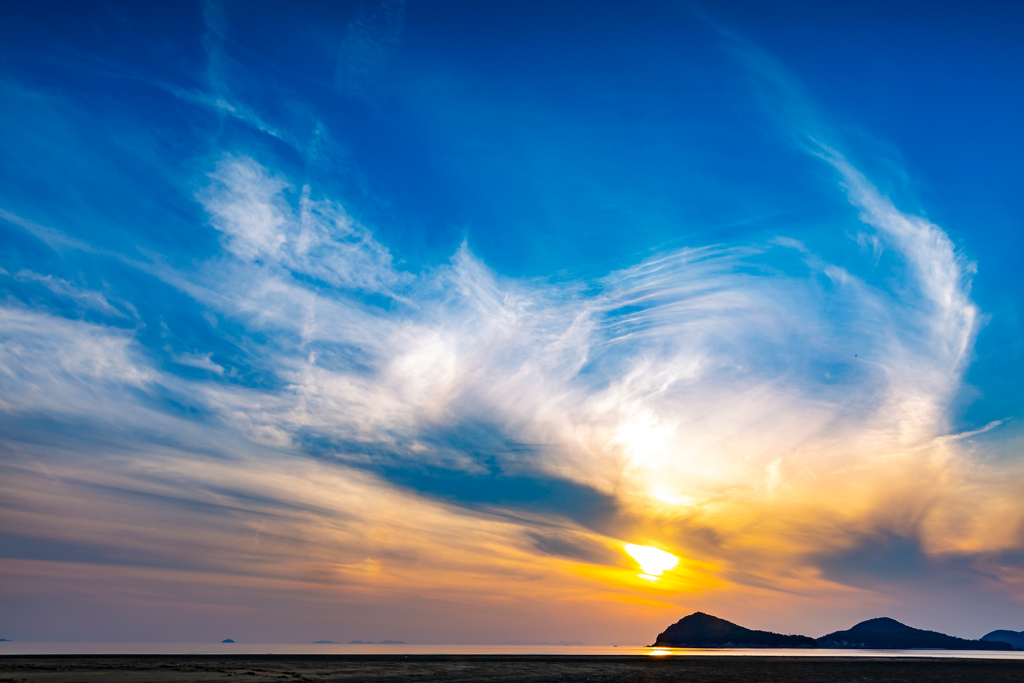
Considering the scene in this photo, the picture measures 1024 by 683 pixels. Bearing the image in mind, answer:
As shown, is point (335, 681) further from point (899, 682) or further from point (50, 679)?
point (899, 682)

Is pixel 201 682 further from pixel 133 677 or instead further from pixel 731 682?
pixel 731 682

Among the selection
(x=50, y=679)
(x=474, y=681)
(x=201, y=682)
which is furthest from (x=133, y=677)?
(x=474, y=681)

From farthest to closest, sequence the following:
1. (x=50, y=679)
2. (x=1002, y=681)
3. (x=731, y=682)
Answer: (x=1002, y=681) → (x=731, y=682) → (x=50, y=679)

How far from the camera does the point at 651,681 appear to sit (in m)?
74.7

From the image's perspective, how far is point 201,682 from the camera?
62.0 metres

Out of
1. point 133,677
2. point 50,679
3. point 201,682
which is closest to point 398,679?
point 201,682

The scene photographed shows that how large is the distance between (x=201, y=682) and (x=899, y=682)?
89.9 m

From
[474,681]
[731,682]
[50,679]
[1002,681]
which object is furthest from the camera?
[1002,681]

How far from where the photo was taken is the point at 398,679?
67062 mm

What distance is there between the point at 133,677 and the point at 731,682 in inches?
2989

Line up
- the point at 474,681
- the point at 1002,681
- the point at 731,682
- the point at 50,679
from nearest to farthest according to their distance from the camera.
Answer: the point at 50,679
the point at 474,681
the point at 731,682
the point at 1002,681

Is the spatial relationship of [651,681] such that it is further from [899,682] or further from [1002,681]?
[1002,681]

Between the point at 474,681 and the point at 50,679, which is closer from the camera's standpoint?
the point at 50,679

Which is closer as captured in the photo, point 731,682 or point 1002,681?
point 731,682
